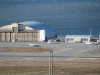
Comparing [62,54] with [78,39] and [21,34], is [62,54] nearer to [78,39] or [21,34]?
[78,39]

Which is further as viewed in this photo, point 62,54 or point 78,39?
point 78,39

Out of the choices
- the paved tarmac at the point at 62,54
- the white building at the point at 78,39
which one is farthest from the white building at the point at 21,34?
the paved tarmac at the point at 62,54

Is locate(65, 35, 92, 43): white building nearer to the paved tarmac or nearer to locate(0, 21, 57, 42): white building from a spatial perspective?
locate(0, 21, 57, 42): white building

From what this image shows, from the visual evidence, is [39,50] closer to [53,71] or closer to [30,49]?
[30,49]

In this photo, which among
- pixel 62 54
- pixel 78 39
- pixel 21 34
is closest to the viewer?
pixel 62 54

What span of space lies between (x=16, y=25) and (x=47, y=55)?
1829cm

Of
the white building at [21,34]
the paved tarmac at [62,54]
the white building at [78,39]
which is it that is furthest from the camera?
the white building at [21,34]

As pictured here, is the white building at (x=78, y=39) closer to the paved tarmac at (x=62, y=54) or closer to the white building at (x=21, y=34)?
the white building at (x=21, y=34)

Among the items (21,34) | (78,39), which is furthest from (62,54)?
(21,34)

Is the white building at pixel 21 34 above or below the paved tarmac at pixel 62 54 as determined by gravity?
above

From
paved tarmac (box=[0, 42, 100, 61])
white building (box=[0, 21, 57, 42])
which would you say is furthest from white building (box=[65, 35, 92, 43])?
paved tarmac (box=[0, 42, 100, 61])

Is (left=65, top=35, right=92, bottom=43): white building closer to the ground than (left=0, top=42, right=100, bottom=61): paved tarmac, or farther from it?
farther from it

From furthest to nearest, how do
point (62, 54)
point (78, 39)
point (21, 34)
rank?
1. point (21, 34)
2. point (78, 39)
3. point (62, 54)

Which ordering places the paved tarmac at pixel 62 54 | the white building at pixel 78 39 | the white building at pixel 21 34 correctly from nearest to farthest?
the paved tarmac at pixel 62 54, the white building at pixel 78 39, the white building at pixel 21 34
